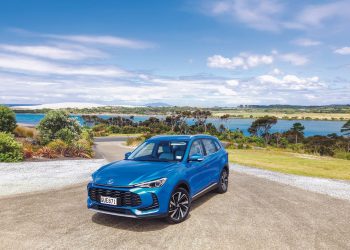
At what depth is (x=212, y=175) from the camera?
28.0 feet

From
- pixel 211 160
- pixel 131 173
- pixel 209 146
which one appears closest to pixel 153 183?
pixel 131 173

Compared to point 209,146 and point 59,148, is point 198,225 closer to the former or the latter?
point 209,146

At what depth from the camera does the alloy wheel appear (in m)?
6.57

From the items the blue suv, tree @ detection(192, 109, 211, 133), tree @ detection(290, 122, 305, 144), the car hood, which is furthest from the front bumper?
tree @ detection(192, 109, 211, 133)

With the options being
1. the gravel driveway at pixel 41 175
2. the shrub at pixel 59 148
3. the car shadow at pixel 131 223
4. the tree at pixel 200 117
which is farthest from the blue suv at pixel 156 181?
the tree at pixel 200 117

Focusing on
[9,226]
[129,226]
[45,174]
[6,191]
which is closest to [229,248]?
[129,226]

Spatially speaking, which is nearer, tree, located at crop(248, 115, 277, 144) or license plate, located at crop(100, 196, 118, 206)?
license plate, located at crop(100, 196, 118, 206)

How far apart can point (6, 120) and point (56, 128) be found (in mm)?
5202

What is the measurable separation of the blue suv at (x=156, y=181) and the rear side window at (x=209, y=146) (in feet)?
0.57

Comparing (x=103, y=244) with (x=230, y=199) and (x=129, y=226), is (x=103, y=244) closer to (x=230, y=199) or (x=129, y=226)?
(x=129, y=226)

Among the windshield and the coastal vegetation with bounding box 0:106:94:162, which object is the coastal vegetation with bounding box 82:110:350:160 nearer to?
the coastal vegetation with bounding box 0:106:94:162

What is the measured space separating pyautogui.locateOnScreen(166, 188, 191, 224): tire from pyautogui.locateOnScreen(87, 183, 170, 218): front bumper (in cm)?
24

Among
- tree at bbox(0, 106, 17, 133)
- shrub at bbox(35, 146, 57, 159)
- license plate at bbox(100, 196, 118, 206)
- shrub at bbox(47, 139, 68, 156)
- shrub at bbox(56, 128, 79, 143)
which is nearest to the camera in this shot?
license plate at bbox(100, 196, 118, 206)

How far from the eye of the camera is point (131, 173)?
646 centimetres
